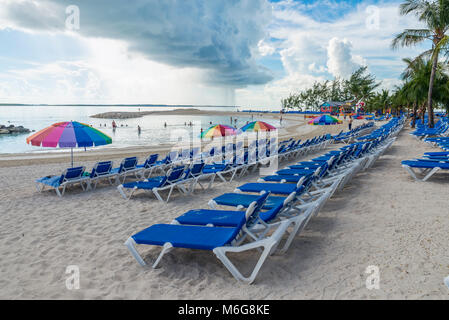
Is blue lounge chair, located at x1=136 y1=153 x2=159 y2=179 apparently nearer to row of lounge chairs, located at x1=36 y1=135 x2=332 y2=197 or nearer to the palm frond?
row of lounge chairs, located at x1=36 y1=135 x2=332 y2=197

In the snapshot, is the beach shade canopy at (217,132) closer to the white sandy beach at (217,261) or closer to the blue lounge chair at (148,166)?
the blue lounge chair at (148,166)

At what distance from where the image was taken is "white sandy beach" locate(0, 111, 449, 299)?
103 inches

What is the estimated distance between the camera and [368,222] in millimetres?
4137

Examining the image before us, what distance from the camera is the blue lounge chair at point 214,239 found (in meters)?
2.82

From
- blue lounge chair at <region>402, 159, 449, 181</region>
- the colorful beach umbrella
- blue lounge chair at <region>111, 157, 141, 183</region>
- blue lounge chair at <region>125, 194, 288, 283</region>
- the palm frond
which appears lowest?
blue lounge chair at <region>125, 194, 288, 283</region>

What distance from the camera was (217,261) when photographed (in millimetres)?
3236

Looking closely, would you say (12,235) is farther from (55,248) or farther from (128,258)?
(128,258)

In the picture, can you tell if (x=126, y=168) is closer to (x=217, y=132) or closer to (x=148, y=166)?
(x=148, y=166)

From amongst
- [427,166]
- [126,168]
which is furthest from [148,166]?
[427,166]

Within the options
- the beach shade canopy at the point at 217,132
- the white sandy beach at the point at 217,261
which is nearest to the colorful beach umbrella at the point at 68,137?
the white sandy beach at the point at 217,261

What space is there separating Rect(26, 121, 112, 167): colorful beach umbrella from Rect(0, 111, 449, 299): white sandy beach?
4.74 ft

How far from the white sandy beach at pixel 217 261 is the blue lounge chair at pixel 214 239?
0.16 metres

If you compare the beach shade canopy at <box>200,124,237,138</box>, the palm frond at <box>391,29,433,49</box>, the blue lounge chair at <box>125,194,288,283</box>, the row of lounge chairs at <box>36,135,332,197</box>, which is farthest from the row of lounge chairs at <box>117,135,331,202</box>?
the palm frond at <box>391,29,433,49</box>
